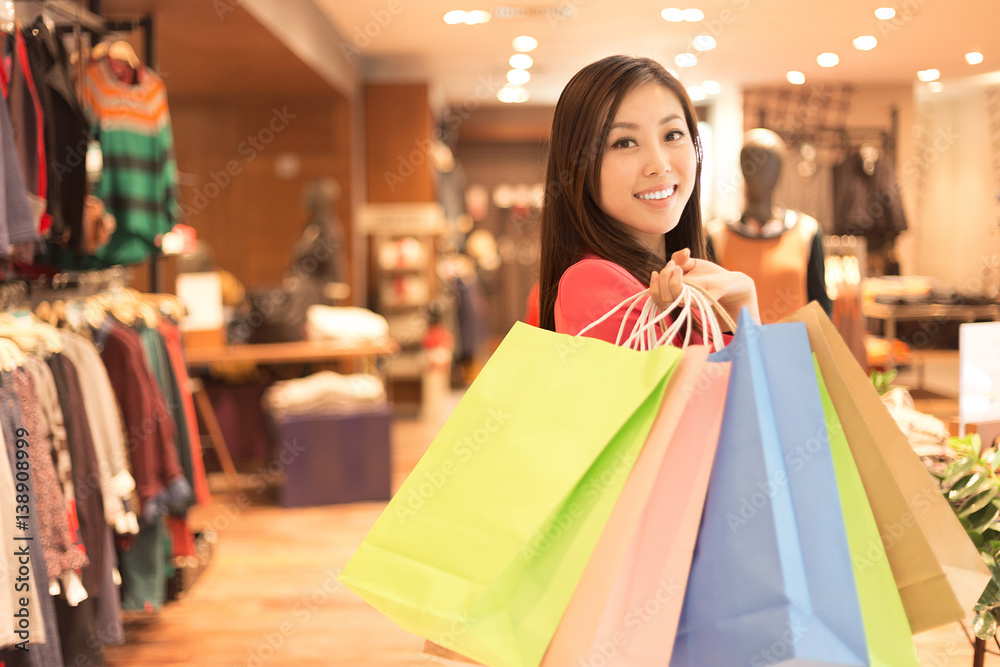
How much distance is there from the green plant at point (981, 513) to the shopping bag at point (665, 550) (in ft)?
2.55

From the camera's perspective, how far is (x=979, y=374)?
65.3 inches

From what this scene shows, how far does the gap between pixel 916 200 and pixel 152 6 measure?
378 cm

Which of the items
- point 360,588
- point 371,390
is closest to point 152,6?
point 371,390

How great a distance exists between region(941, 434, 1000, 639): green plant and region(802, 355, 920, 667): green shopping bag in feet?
2.10

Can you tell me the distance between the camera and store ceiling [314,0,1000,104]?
8.30 feet

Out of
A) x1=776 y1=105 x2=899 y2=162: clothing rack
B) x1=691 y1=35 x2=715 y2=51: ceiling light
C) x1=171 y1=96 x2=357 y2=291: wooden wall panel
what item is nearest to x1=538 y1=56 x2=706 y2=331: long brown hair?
x1=776 y1=105 x2=899 y2=162: clothing rack

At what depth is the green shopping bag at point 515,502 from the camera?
801mm

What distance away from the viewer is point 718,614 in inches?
29.9

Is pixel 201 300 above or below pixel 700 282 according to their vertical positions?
below

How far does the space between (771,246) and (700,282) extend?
5.05 feet

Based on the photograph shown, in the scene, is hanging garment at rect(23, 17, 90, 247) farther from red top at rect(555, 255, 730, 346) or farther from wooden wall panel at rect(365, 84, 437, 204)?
wooden wall panel at rect(365, 84, 437, 204)

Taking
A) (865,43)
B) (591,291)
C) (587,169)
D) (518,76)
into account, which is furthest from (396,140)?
(591,291)

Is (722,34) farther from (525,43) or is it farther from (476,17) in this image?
(525,43)

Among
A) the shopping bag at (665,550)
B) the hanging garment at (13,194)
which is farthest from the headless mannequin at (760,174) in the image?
the hanging garment at (13,194)
